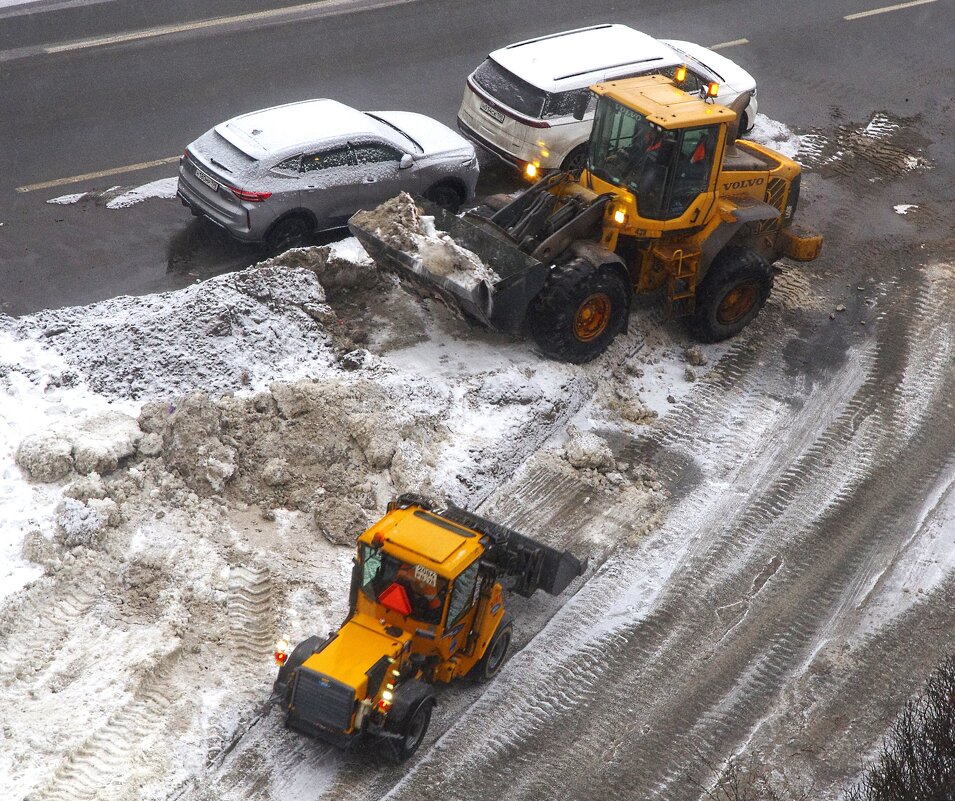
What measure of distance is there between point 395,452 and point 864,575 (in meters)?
4.58

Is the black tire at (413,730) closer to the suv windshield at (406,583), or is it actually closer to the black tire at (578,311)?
the suv windshield at (406,583)

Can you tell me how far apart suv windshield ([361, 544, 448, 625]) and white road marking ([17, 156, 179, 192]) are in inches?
364

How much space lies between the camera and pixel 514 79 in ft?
54.0

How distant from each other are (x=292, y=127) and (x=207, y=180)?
4.23 feet

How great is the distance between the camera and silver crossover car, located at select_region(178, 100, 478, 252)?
14.1 metres

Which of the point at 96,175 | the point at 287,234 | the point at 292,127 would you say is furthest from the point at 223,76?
the point at 287,234

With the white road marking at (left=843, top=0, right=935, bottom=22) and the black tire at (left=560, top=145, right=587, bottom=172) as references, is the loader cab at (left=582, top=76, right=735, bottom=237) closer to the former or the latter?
the black tire at (left=560, top=145, right=587, bottom=172)

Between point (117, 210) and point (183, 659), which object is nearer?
point (183, 659)

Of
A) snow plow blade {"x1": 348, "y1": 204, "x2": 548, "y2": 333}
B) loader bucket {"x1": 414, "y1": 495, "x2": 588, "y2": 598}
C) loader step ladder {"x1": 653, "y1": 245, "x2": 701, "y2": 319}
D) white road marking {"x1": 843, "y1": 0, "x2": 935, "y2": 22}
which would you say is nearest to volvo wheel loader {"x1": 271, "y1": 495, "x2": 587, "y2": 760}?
loader bucket {"x1": 414, "y1": 495, "x2": 588, "y2": 598}

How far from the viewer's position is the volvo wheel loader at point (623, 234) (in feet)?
40.9

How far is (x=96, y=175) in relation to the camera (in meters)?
16.0

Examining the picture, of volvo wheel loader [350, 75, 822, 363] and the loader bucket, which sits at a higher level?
volvo wheel loader [350, 75, 822, 363]

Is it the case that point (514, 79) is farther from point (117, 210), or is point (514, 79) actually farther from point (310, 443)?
point (310, 443)

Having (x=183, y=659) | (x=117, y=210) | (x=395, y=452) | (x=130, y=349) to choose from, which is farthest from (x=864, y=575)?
(x=117, y=210)
